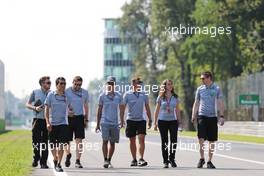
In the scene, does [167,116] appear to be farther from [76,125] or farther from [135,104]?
[76,125]

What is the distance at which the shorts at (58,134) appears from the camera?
54.0 ft

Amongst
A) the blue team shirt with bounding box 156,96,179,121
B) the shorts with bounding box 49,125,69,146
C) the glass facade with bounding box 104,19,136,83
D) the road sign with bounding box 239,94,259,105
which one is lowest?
the shorts with bounding box 49,125,69,146

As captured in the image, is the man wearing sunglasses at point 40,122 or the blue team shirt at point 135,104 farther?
the blue team shirt at point 135,104

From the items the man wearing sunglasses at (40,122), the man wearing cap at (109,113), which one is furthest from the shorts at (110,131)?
the man wearing sunglasses at (40,122)

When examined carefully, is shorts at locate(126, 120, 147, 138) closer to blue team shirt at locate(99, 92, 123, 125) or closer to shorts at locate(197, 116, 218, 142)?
blue team shirt at locate(99, 92, 123, 125)

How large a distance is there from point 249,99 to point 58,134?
43.1 metres

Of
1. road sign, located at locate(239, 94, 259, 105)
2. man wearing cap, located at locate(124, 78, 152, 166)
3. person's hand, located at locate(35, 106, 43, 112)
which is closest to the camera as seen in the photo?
person's hand, located at locate(35, 106, 43, 112)

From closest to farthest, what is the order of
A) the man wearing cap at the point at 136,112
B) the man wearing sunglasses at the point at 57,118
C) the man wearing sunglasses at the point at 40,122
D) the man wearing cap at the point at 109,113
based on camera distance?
the man wearing sunglasses at the point at 57,118
the man wearing sunglasses at the point at 40,122
the man wearing cap at the point at 109,113
the man wearing cap at the point at 136,112

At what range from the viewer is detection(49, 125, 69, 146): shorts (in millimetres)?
16469

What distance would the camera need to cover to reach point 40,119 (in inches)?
690

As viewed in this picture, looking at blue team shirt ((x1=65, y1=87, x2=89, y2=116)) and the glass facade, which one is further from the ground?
the glass facade

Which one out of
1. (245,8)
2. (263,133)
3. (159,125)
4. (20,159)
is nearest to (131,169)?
(159,125)

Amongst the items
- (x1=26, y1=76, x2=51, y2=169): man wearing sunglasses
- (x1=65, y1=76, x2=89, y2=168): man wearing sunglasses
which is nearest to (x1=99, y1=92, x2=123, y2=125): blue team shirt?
(x1=65, y1=76, x2=89, y2=168): man wearing sunglasses

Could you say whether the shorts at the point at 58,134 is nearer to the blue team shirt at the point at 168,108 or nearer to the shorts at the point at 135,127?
the shorts at the point at 135,127
